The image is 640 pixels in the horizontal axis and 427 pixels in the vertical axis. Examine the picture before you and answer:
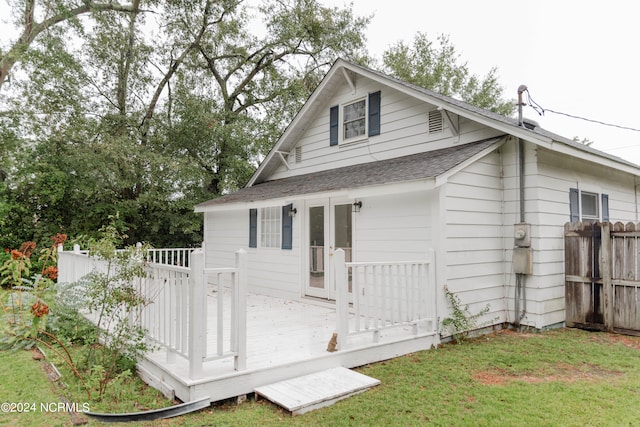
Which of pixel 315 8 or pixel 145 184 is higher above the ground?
pixel 315 8

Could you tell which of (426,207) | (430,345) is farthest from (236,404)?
(426,207)

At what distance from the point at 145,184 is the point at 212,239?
3869 mm

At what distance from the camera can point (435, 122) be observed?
24.0 ft

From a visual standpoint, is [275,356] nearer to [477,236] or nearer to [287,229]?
[477,236]

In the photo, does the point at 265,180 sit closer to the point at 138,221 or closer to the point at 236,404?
the point at 138,221

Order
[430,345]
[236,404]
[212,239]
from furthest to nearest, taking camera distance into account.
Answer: [212,239] → [430,345] → [236,404]

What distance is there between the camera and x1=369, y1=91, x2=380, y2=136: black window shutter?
825 centimetres

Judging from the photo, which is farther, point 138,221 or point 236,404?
point 138,221

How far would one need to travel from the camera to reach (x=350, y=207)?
7180 mm

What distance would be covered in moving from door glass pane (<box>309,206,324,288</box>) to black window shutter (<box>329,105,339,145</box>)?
2168mm

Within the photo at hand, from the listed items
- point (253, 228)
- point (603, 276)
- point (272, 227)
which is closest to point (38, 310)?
point (272, 227)

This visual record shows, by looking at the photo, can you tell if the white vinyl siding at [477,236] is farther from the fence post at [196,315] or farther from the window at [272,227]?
the window at [272,227]

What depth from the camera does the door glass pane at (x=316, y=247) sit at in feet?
25.3

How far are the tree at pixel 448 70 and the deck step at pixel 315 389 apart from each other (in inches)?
780
